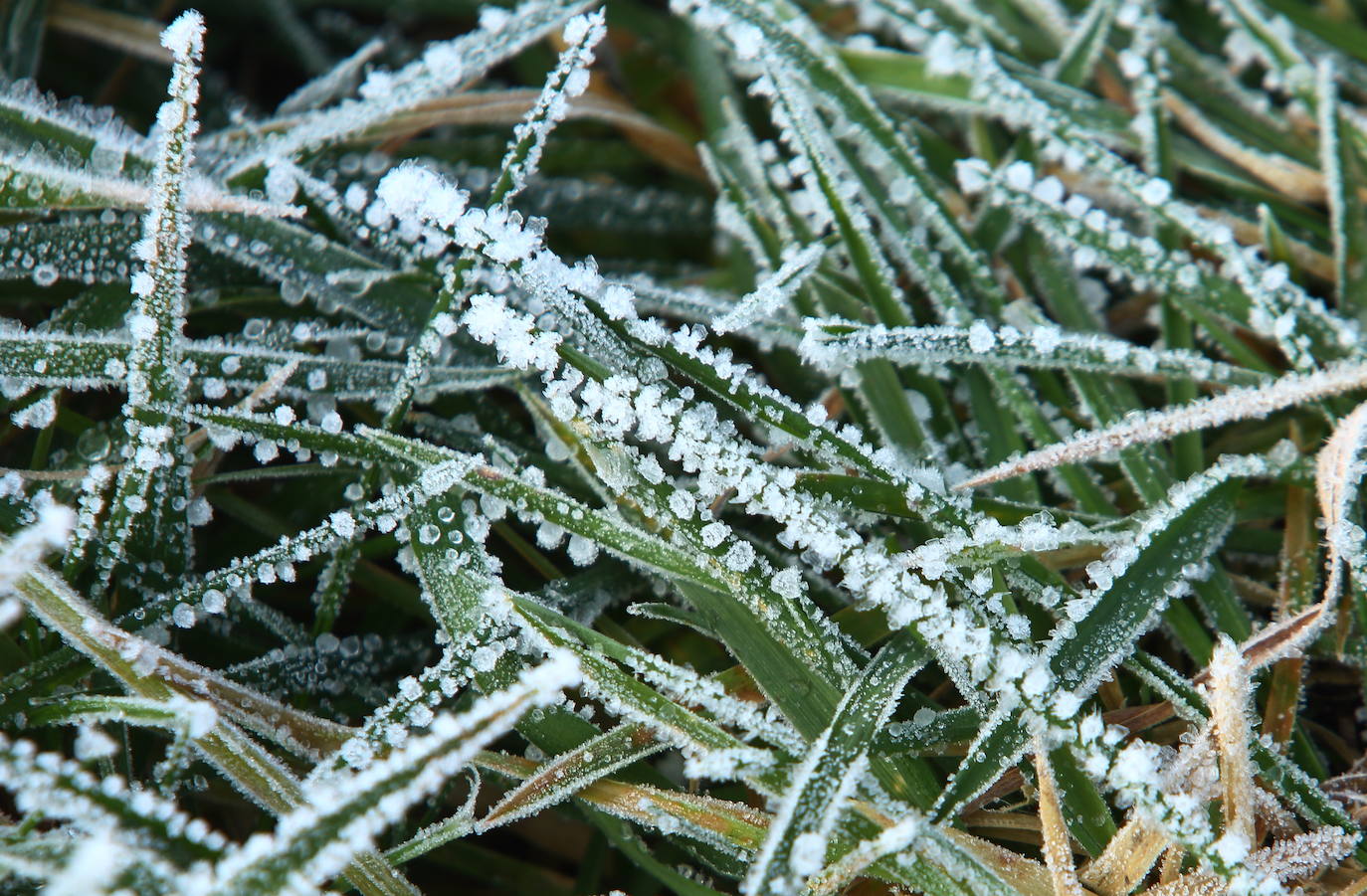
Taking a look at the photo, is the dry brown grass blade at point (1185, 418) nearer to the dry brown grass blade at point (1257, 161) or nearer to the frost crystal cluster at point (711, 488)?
the frost crystal cluster at point (711, 488)

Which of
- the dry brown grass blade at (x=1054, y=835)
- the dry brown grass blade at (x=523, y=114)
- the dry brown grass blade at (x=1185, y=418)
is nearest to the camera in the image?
the dry brown grass blade at (x=1054, y=835)

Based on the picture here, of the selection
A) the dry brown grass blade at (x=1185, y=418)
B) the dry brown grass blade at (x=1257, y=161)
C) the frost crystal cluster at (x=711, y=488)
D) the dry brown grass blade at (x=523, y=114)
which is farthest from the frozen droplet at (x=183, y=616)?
the dry brown grass blade at (x=1257, y=161)

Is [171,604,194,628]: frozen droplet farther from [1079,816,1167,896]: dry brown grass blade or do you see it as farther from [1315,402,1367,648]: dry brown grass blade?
[1315,402,1367,648]: dry brown grass blade

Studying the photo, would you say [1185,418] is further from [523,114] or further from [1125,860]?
[523,114]

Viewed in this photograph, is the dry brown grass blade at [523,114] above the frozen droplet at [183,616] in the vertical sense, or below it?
above

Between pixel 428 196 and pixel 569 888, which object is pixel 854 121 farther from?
pixel 569 888

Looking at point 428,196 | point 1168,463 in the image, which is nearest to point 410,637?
point 428,196

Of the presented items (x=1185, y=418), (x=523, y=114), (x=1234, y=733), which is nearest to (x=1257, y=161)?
(x=1185, y=418)

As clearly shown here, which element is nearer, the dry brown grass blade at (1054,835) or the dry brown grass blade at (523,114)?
the dry brown grass blade at (1054,835)

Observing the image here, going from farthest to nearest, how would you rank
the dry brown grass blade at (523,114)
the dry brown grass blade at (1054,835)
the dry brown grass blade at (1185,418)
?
the dry brown grass blade at (523,114) → the dry brown grass blade at (1185,418) → the dry brown grass blade at (1054,835)

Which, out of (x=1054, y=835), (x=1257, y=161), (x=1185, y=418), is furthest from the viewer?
(x=1257, y=161)
